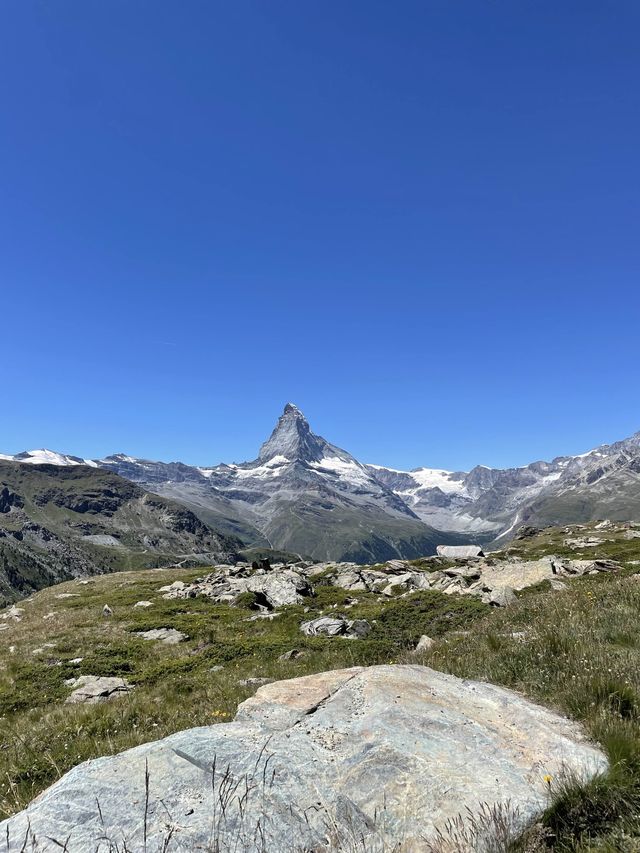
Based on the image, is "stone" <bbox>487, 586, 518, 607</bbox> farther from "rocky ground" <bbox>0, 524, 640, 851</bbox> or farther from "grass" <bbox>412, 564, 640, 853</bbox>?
"grass" <bbox>412, 564, 640, 853</bbox>

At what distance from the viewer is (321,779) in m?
5.32

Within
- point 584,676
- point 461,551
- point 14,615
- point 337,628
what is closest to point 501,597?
point 337,628

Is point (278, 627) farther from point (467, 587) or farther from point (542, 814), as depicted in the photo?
point (542, 814)

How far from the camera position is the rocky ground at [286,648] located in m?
8.14

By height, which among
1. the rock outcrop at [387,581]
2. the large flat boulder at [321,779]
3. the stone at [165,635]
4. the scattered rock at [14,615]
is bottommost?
the scattered rock at [14,615]

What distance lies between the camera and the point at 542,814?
477 cm

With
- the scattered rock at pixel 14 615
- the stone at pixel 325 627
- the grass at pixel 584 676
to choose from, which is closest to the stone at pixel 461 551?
the stone at pixel 325 627

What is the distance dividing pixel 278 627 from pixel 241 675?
12.7 meters

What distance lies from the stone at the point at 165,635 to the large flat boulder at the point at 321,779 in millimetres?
22251

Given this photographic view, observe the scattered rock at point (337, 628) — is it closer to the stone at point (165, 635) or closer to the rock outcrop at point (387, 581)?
the stone at point (165, 635)

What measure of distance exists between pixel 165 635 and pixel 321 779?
26.6m

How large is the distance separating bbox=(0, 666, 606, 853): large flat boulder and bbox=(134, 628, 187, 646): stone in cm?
2225

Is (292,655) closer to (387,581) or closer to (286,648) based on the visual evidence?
(286,648)

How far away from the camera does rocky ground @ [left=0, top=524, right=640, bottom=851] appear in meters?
8.14
